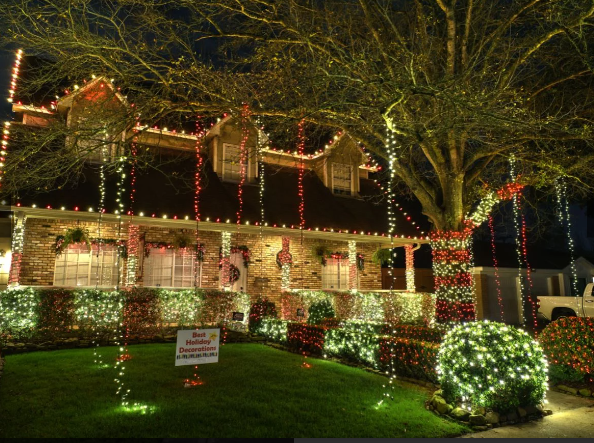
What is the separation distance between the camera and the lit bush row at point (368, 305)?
16625mm

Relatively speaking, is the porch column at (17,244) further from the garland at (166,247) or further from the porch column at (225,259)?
the porch column at (225,259)

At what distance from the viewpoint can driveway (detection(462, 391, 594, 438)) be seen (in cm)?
596

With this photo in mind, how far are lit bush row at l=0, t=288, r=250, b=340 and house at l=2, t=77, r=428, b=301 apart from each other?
95 cm

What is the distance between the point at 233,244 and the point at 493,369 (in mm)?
12147

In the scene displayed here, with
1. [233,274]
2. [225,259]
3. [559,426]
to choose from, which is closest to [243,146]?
[225,259]

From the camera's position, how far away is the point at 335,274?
64.7 ft

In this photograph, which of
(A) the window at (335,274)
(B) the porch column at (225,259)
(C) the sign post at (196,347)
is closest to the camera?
(C) the sign post at (196,347)

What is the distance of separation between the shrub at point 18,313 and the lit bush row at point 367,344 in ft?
20.3

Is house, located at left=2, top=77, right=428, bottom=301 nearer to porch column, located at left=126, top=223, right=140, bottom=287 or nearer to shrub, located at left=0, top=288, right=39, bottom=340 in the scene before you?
porch column, located at left=126, top=223, right=140, bottom=287

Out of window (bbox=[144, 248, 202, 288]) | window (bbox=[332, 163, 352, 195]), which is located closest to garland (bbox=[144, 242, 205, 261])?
window (bbox=[144, 248, 202, 288])

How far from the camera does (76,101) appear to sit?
47.6 feet

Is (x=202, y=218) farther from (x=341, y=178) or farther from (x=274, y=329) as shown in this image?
(x=341, y=178)

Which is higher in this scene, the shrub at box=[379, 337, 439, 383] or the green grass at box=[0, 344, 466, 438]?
the shrub at box=[379, 337, 439, 383]

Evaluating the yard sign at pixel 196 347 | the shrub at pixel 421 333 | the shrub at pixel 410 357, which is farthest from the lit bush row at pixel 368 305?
the yard sign at pixel 196 347
